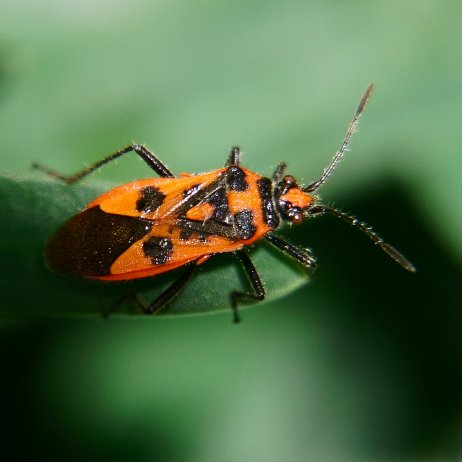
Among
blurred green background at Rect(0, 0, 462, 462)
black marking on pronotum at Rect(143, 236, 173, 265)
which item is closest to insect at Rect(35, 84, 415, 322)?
black marking on pronotum at Rect(143, 236, 173, 265)

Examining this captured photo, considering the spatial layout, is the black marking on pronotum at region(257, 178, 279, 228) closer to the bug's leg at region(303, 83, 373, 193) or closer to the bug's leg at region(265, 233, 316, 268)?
the bug's leg at region(265, 233, 316, 268)

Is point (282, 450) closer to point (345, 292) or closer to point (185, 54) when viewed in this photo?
point (345, 292)

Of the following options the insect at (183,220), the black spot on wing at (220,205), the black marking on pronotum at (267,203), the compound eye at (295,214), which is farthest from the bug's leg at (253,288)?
the compound eye at (295,214)

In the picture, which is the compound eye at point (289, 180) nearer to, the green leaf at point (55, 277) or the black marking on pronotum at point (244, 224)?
the black marking on pronotum at point (244, 224)

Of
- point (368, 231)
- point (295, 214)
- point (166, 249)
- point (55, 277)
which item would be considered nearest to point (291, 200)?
point (295, 214)

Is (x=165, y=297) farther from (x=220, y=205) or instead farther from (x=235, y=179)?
(x=235, y=179)

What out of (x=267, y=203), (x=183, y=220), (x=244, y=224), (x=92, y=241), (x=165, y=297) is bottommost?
(x=92, y=241)
